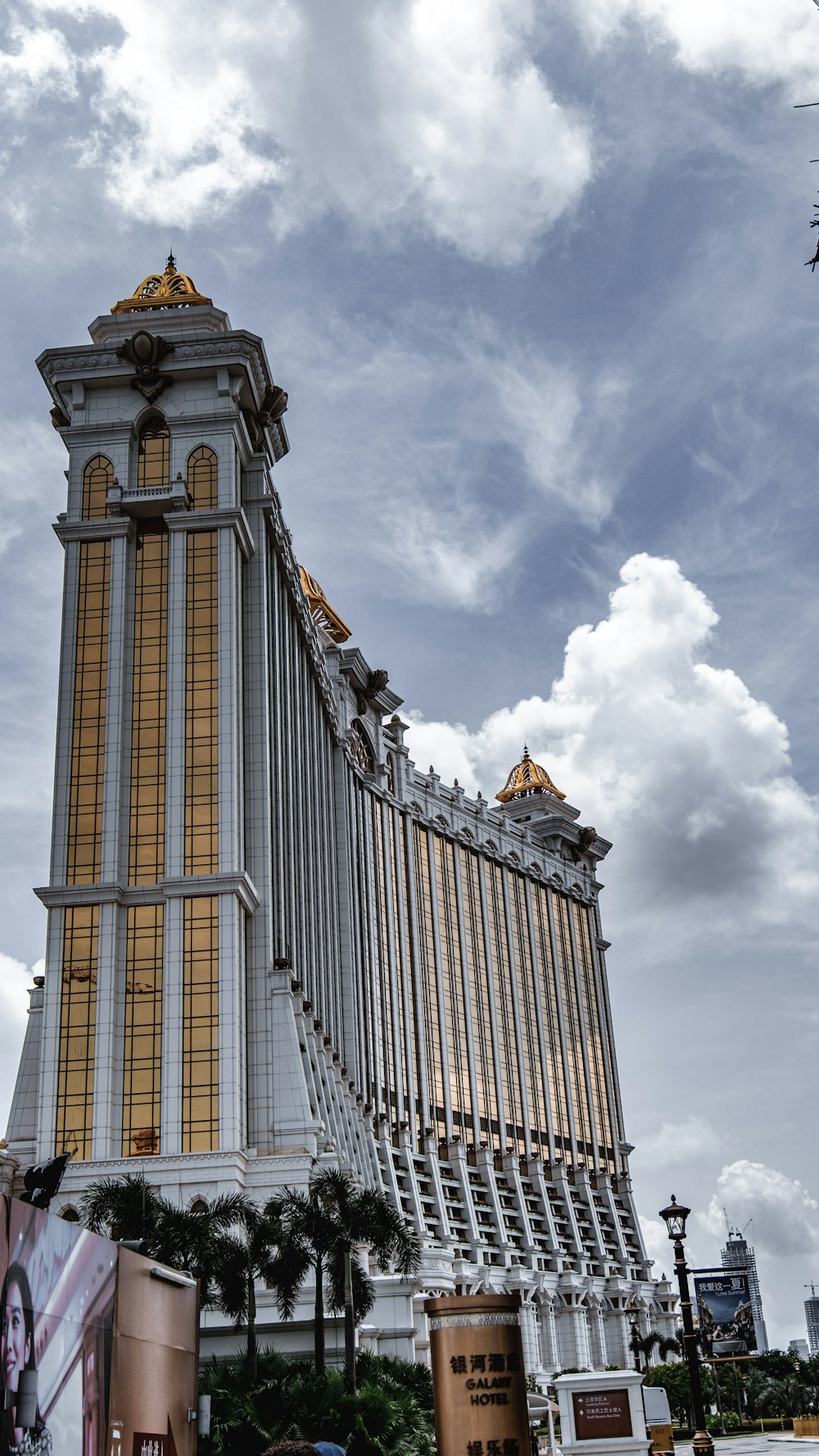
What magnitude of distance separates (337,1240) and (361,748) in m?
80.4

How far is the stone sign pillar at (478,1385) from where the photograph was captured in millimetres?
18766

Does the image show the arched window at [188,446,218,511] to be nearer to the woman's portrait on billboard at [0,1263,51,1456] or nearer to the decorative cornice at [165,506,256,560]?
Answer: the decorative cornice at [165,506,256,560]

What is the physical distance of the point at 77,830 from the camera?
77.5 meters

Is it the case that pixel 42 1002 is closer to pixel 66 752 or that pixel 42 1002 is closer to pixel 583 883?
pixel 66 752

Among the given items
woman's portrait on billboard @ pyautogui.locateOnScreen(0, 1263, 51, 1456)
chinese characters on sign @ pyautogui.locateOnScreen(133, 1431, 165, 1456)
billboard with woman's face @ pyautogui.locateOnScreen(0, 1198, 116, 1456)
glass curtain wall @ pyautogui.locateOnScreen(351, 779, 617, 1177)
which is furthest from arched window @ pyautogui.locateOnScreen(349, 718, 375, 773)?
woman's portrait on billboard @ pyautogui.locateOnScreen(0, 1263, 51, 1456)

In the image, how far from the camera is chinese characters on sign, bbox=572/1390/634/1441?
2808 centimetres

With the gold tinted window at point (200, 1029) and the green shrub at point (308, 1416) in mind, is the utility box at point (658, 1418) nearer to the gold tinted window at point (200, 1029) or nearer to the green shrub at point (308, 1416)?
the green shrub at point (308, 1416)

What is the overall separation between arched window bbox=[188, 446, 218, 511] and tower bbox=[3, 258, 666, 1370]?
125 mm

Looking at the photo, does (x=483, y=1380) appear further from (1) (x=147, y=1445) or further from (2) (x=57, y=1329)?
(1) (x=147, y=1445)

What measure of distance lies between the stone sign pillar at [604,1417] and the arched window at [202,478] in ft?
206

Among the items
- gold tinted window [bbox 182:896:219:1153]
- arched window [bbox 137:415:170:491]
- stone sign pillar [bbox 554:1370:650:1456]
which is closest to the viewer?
stone sign pillar [bbox 554:1370:650:1456]

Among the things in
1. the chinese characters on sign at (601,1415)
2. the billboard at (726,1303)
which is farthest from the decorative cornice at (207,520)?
the chinese characters on sign at (601,1415)

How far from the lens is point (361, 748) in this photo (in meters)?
129

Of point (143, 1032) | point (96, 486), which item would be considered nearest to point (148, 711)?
point (96, 486)
